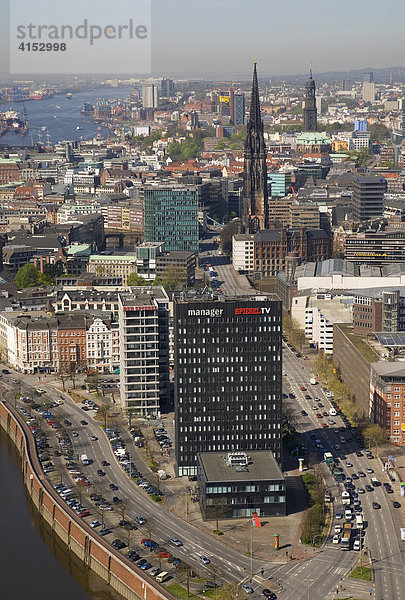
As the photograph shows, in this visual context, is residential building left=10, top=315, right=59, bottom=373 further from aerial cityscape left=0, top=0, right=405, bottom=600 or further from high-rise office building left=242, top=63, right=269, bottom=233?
high-rise office building left=242, top=63, right=269, bottom=233

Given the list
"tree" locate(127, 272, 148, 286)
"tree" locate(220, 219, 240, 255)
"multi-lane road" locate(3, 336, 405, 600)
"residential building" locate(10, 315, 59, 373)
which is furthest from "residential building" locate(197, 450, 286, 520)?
"tree" locate(220, 219, 240, 255)

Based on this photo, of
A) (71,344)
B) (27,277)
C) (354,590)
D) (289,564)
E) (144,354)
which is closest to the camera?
(354,590)

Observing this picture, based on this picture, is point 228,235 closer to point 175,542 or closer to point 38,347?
point 38,347

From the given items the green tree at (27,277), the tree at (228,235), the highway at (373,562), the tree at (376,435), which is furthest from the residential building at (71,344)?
the tree at (228,235)

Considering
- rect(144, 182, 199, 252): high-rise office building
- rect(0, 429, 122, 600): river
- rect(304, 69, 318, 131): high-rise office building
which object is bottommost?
rect(0, 429, 122, 600): river

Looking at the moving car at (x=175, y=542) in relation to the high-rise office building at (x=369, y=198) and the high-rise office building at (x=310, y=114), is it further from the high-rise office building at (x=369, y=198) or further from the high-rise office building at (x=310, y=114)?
the high-rise office building at (x=310, y=114)

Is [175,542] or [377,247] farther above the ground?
[377,247]

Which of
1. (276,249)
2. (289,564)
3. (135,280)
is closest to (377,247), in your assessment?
(276,249)

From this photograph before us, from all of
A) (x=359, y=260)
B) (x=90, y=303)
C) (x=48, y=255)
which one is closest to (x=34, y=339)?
(x=90, y=303)
